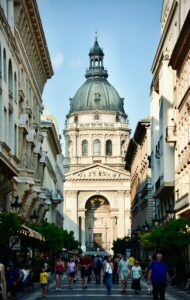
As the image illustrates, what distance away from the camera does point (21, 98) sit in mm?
54719

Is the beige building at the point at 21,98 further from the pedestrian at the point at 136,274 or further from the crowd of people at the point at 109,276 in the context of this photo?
the pedestrian at the point at 136,274

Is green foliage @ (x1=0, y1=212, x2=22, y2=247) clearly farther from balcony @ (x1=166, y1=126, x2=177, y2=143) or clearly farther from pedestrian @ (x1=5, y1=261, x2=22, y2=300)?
balcony @ (x1=166, y1=126, x2=177, y2=143)

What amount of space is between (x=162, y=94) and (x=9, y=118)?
72.5ft

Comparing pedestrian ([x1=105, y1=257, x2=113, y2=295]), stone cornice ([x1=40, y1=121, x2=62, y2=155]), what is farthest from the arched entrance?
pedestrian ([x1=105, y1=257, x2=113, y2=295])

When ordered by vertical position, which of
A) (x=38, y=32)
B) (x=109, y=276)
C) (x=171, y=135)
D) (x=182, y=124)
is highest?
(x=38, y=32)

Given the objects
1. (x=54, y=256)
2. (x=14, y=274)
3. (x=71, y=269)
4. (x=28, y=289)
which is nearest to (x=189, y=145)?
(x=71, y=269)

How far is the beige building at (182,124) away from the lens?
51.2 meters

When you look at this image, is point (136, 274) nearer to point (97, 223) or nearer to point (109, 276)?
point (109, 276)

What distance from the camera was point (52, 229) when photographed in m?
63.8

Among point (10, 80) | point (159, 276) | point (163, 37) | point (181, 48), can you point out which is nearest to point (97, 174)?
point (163, 37)

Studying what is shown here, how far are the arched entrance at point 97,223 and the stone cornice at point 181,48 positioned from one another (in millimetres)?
134376

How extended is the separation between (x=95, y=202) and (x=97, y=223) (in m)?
4.74

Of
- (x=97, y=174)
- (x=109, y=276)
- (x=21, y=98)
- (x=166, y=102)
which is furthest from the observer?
(x=97, y=174)

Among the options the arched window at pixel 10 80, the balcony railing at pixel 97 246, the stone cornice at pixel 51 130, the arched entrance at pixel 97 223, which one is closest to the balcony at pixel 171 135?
the arched window at pixel 10 80
